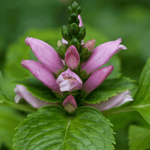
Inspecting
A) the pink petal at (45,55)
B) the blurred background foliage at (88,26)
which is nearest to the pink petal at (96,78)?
the pink petal at (45,55)

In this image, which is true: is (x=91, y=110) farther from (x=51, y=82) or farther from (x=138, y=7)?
(x=138, y=7)

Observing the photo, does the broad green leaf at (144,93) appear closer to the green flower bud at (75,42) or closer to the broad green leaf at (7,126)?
the green flower bud at (75,42)

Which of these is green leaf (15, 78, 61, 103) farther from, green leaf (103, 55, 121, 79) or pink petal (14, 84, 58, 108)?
green leaf (103, 55, 121, 79)

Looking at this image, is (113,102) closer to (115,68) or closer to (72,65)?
(72,65)

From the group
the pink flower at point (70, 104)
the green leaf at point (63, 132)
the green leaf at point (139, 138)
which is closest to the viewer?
the green leaf at point (63, 132)

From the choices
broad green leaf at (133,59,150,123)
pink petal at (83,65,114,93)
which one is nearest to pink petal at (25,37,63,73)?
pink petal at (83,65,114,93)
